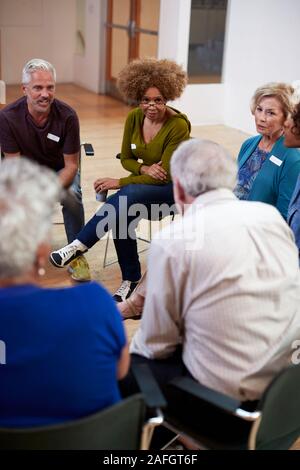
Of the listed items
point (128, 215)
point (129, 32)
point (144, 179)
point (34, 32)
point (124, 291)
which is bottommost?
point (124, 291)

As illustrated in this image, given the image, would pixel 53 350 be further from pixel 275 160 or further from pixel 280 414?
pixel 275 160

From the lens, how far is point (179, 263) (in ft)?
5.81

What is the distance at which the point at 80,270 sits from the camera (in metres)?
3.80

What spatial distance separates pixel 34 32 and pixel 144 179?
7410 mm

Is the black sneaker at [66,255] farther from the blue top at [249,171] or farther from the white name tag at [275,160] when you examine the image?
the white name tag at [275,160]

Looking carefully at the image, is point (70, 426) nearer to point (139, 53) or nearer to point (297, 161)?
point (297, 161)

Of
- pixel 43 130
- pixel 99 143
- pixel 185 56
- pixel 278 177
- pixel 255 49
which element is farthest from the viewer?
pixel 185 56

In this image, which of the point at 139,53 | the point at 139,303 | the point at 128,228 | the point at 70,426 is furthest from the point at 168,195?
the point at 139,53

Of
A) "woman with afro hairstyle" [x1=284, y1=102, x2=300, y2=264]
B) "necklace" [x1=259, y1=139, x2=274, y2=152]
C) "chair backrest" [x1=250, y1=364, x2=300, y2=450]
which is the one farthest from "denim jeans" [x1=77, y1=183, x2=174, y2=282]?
"chair backrest" [x1=250, y1=364, x2=300, y2=450]

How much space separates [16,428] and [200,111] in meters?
7.06

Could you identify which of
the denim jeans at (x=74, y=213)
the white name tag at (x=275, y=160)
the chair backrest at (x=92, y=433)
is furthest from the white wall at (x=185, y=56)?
the chair backrest at (x=92, y=433)

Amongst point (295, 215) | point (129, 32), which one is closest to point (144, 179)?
point (295, 215)

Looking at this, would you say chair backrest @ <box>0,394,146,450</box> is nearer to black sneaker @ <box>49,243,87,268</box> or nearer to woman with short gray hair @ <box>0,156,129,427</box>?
woman with short gray hair @ <box>0,156,129,427</box>

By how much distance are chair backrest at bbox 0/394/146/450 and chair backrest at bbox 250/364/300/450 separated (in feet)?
1.14
